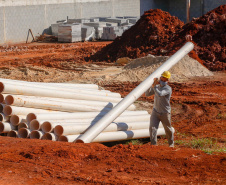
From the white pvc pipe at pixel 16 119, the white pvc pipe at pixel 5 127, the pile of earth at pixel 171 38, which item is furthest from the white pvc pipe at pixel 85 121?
the pile of earth at pixel 171 38

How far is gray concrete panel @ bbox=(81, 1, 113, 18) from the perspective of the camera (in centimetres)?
3577

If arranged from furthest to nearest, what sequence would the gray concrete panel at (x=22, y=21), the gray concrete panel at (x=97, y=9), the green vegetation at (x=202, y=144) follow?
the gray concrete panel at (x=97, y=9)
the gray concrete panel at (x=22, y=21)
the green vegetation at (x=202, y=144)

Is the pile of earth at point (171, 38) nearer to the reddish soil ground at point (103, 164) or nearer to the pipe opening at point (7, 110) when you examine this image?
the reddish soil ground at point (103, 164)

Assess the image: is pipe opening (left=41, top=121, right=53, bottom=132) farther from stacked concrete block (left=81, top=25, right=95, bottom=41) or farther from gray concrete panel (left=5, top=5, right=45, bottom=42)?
stacked concrete block (left=81, top=25, right=95, bottom=41)

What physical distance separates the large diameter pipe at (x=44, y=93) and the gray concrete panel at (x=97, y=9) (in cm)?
2579

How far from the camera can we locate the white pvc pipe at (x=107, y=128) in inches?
336

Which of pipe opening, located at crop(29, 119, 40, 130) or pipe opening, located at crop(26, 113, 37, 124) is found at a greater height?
pipe opening, located at crop(26, 113, 37, 124)

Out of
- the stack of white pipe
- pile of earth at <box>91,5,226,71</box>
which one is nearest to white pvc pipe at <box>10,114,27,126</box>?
the stack of white pipe

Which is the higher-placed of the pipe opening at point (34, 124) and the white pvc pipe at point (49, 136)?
the pipe opening at point (34, 124)

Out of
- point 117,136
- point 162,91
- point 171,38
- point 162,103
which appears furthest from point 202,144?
point 171,38

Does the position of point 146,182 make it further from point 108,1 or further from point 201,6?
point 201,6

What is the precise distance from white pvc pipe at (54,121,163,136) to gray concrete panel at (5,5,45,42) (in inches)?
837

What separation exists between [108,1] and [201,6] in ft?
31.9

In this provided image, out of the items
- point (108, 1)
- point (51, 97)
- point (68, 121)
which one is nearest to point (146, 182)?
point (68, 121)
